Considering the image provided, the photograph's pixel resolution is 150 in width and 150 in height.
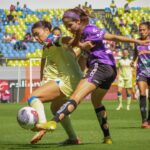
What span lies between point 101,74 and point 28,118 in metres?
1.50

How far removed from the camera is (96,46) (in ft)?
35.0

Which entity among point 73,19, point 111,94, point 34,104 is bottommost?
point 111,94

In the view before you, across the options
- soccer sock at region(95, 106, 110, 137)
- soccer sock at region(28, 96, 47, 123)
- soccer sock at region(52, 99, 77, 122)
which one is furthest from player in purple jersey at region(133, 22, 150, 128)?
soccer sock at region(52, 99, 77, 122)

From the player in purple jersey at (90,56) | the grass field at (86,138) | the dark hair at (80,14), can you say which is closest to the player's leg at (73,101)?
the player in purple jersey at (90,56)

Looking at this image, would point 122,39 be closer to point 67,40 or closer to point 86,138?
point 67,40

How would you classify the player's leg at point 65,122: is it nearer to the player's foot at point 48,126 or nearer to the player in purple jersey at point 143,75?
the player's foot at point 48,126

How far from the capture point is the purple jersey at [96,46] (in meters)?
10.5

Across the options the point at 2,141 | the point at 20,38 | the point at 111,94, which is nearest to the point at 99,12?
the point at 20,38

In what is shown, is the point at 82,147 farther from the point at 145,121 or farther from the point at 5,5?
the point at 5,5

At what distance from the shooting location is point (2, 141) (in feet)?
38.7

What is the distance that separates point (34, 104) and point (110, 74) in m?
1.31

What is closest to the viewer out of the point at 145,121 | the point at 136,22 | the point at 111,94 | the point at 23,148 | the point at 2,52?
the point at 23,148

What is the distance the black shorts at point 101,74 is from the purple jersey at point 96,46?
0.26 ft

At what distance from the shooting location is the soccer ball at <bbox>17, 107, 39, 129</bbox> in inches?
384
